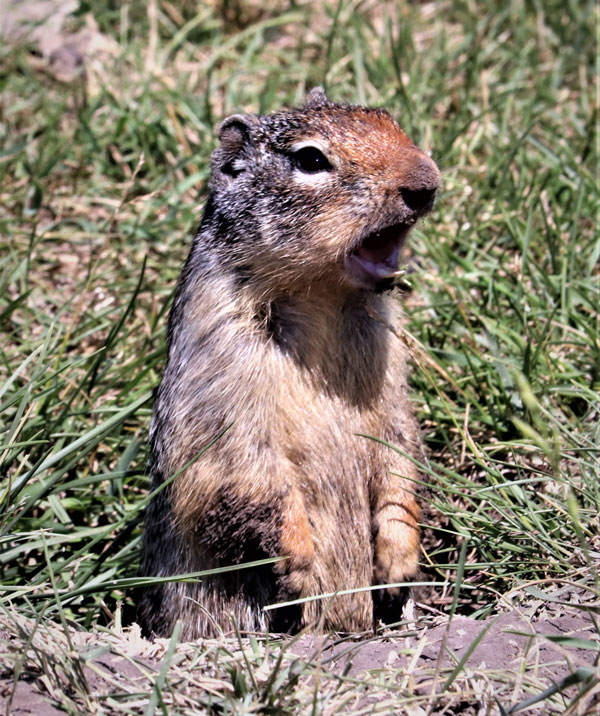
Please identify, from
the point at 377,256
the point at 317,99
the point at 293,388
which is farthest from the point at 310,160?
the point at 293,388

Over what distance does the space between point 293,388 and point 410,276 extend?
197cm

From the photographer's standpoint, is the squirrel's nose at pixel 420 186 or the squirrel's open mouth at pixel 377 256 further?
the squirrel's open mouth at pixel 377 256

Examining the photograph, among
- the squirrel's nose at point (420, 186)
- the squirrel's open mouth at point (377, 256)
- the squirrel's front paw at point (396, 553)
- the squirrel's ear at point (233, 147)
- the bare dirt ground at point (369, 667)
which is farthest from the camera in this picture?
the squirrel's ear at point (233, 147)

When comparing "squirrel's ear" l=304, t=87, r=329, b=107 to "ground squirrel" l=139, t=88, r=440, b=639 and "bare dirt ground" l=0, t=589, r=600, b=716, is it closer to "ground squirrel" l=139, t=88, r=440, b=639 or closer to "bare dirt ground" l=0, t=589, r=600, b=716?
"ground squirrel" l=139, t=88, r=440, b=639

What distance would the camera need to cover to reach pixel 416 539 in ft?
14.2

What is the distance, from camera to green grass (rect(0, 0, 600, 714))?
161 inches

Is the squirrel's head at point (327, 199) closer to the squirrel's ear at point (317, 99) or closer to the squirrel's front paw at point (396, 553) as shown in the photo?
the squirrel's ear at point (317, 99)

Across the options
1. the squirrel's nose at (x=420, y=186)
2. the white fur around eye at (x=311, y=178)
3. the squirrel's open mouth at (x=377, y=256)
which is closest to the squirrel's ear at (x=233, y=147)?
the white fur around eye at (x=311, y=178)

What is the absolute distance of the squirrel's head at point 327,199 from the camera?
3924mm

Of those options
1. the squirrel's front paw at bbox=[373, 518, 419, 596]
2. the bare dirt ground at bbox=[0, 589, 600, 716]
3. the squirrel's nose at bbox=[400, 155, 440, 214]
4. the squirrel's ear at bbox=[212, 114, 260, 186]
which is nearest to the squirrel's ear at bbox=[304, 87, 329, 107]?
the squirrel's ear at bbox=[212, 114, 260, 186]

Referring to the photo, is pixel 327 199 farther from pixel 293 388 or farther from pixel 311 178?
pixel 293 388

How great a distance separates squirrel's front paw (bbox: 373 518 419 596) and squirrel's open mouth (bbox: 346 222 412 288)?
3.74 ft

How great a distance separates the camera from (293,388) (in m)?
4.16

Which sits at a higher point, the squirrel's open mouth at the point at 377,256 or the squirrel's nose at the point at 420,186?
the squirrel's nose at the point at 420,186
